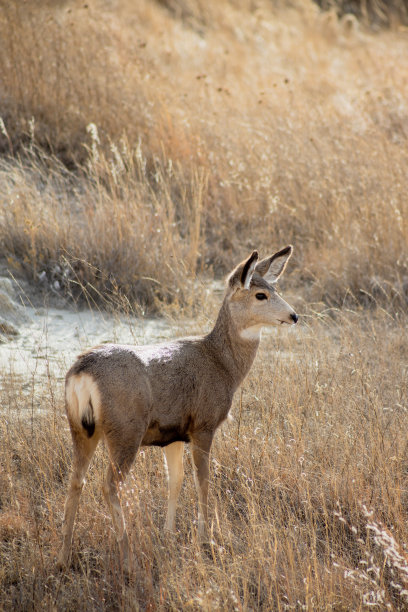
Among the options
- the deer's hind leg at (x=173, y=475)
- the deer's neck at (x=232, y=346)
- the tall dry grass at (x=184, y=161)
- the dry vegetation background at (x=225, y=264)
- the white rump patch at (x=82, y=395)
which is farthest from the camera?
the tall dry grass at (x=184, y=161)

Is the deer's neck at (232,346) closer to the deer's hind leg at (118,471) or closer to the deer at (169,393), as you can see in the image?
the deer at (169,393)

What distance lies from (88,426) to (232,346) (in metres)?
1.27

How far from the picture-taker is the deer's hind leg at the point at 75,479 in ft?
12.7

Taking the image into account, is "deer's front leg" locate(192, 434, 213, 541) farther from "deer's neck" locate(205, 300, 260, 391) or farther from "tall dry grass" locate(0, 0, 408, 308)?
"tall dry grass" locate(0, 0, 408, 308)

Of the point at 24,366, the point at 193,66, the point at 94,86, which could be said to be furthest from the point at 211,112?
the point at 24,366

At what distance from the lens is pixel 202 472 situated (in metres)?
4.36

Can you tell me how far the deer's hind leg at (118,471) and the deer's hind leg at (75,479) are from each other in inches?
4.8

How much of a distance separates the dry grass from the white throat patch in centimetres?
71

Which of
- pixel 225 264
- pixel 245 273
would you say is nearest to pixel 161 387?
pixel 245 273

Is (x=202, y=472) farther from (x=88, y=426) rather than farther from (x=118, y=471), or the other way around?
(x=88, y=426)

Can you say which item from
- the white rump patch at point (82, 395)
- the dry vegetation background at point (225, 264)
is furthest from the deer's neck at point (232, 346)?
the white rump patch at point (82, 395)

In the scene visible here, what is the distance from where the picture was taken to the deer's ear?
16.0ft

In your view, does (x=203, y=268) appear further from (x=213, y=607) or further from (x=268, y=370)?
(x=213, y=607)

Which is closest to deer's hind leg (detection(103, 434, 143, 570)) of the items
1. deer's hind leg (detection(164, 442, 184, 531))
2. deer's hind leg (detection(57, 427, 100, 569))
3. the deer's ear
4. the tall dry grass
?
deer's hind leg (detection(57, 427, 100, 569))
